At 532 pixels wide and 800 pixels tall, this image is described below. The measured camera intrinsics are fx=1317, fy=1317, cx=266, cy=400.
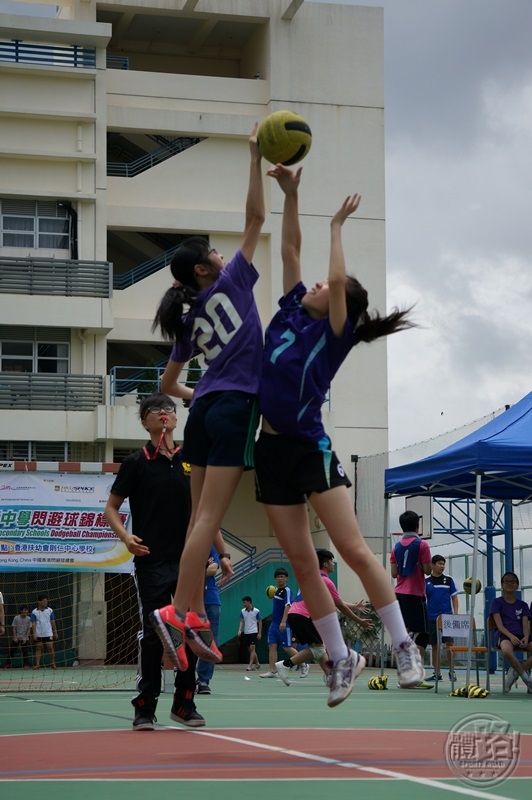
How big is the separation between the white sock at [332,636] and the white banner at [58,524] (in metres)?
17.6

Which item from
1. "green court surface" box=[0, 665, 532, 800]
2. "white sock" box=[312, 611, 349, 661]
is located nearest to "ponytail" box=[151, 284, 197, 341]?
"white sock" box=[312, 611, 349, 661]

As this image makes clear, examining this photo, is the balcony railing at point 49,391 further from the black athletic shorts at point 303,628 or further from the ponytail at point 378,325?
the ponytail at point 378,325

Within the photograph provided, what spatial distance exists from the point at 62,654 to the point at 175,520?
1817cm

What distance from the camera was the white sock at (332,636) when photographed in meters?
6.57

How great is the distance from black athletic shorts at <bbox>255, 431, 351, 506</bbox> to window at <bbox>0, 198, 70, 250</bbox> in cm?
3147

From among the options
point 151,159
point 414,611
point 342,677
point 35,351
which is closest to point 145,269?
point 151,159

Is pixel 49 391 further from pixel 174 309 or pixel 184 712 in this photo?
pixel 174 309

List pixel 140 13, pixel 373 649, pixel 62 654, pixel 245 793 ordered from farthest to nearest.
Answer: pixel 140 13 → pixel 373 649 → pixel 62 654 → pixel 245 793

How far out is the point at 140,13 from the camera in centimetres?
3869

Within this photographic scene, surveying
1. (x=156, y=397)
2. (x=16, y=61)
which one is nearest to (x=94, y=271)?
(x=16, y=61)

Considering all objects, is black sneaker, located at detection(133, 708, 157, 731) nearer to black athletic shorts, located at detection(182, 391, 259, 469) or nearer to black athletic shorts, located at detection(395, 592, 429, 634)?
black athletic shorts, located at detection(182, 391, 259, 469)

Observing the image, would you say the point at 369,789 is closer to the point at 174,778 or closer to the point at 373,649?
the point at 174,778

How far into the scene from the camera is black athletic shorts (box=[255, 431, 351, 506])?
639cm

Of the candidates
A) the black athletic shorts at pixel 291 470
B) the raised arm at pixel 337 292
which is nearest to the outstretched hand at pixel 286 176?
the raised arm at pixel 337 292
